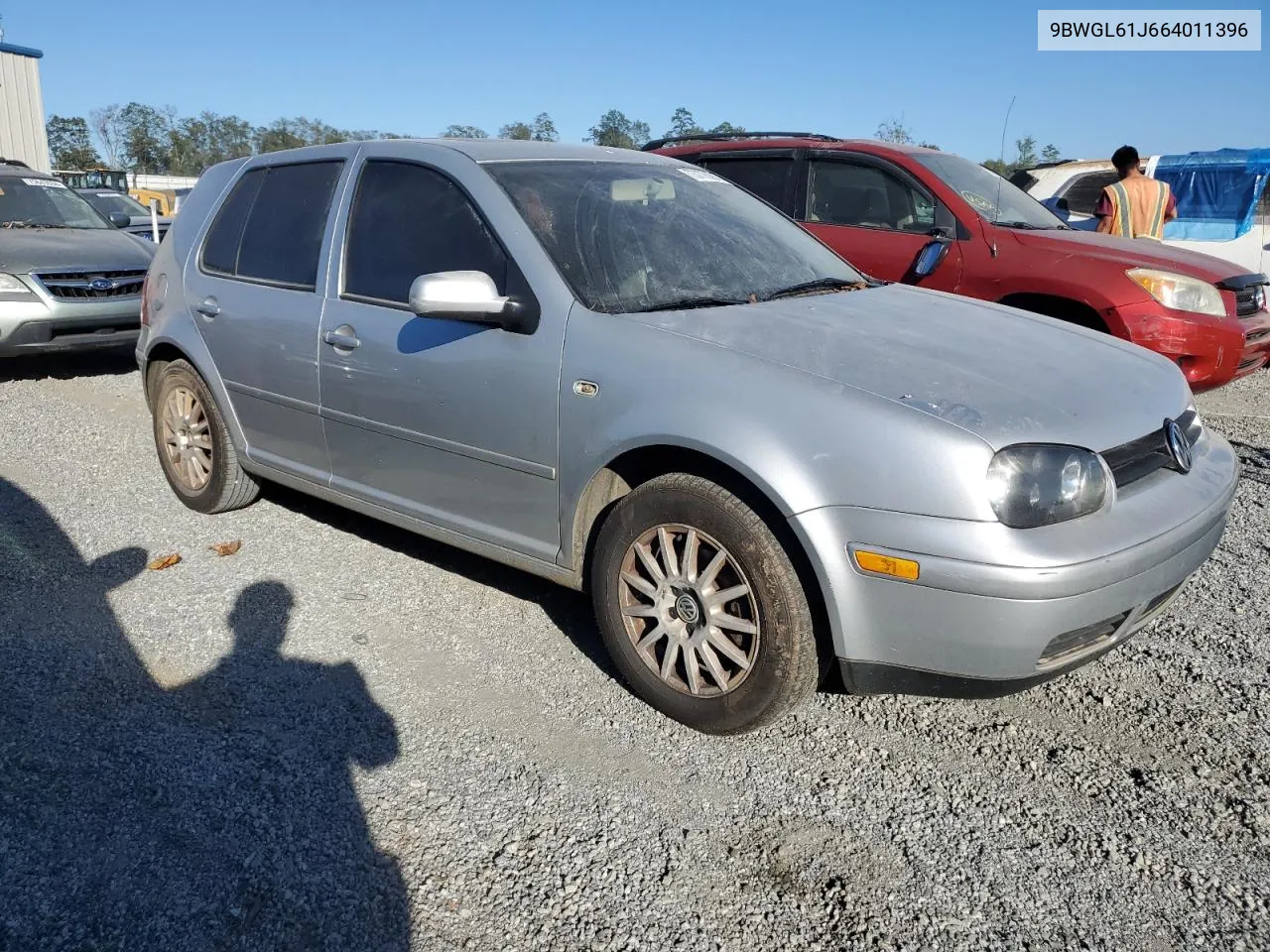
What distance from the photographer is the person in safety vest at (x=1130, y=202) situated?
7.76m

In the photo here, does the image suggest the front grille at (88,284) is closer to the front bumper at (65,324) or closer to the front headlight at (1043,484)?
the front bumper at (65,324)

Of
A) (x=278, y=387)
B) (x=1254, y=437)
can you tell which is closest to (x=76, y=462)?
(x=278, y=387)

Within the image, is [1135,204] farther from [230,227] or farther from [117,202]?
[117,202]

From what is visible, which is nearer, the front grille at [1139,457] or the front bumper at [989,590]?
the front bumper at [989,590]

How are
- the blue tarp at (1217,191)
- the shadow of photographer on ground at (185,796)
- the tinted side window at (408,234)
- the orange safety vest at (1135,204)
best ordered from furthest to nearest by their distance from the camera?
the blue tarp at (1217,191), the orange safety vest at (1135,204), the tinted side window at (408,234), the shadow of photographer on ground at (185,796)

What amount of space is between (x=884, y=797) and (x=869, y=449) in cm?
97

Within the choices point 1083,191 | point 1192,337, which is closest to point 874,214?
point 1192,337

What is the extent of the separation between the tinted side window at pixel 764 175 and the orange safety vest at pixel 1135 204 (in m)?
2.66

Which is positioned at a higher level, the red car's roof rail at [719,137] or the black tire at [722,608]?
the red car's roof rail at [719,137]

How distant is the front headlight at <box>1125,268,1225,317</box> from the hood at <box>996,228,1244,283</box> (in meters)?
0.05

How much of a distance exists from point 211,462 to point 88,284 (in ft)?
14.9

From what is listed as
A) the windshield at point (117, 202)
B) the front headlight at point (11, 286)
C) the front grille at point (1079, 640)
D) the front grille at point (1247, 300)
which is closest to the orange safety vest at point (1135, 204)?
the front grille at point (1247, 300)

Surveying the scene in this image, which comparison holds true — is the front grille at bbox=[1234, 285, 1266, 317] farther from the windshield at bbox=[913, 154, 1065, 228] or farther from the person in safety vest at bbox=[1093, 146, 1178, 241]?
the person in safety vest at bbox=[1093, 146, 1178, 241]

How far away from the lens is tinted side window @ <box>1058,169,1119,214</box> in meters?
12.7
